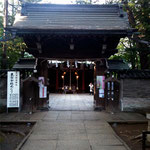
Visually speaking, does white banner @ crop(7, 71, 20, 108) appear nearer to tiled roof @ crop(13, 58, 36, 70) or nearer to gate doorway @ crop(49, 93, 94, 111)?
tiled roof @ crop(13, 58, 36, 70)

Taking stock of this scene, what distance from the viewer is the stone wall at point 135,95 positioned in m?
10.0

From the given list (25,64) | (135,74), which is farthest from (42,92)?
(135,74)

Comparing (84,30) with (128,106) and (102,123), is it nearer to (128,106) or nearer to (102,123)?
(102,123)

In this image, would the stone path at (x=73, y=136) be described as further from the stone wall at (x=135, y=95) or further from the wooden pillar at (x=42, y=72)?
the stone wall at (x=135, y=95)

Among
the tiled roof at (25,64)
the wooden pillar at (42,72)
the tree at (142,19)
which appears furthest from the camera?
the tree at (142,19)

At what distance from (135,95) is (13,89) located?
7449 millimetres

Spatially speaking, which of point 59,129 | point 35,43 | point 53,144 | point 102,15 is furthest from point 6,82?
point 102,15

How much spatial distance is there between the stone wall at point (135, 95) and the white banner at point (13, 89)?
6.38m

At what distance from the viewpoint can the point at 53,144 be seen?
514 cm

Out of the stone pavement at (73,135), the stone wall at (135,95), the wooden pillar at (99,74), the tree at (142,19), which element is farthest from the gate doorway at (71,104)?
the tree at (142,19)

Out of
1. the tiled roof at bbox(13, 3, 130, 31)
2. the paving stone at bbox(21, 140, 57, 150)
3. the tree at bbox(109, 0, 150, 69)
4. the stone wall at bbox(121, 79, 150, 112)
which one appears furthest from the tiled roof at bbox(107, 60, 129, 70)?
the paving stone at bbox(21, 140, 57, 150)

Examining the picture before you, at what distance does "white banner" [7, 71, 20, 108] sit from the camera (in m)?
9.55

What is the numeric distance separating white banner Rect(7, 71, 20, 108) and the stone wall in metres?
6.38

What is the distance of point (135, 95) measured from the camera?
10.2 m
